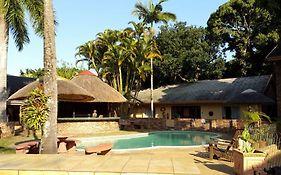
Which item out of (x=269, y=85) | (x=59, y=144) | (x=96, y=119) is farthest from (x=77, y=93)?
(x=269, y=85)

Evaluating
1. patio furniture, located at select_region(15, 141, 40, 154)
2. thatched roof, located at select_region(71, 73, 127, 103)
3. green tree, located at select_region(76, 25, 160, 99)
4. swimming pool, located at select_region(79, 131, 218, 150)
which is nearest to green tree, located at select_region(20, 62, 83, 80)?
green tree, located at select_region(76, 25, 160, 99)

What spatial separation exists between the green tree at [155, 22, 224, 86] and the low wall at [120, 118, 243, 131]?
1053 centimetres

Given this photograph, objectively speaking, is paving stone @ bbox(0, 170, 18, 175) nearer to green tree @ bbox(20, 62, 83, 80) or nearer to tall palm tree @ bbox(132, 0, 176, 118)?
tall palm tree @ bbox(132, 0, 176, 118)

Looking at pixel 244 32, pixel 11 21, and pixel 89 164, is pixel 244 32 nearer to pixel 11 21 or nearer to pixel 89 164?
pixel 11 21

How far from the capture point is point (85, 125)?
26.7m

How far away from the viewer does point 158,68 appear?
40594 millimetres

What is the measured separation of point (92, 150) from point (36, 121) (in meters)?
2.21

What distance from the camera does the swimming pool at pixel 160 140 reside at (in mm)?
20061

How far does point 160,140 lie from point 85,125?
683 cm

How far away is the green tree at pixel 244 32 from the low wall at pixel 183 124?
12.9 meters

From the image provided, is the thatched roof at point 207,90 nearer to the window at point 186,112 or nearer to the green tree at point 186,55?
the window at point 186,112

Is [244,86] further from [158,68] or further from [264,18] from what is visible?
[158,68]

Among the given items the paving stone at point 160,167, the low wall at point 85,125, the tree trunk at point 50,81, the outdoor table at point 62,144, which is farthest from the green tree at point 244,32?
the paving stone at point 160,167

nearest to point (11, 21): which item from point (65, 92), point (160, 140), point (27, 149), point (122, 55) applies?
point (65, 92)
